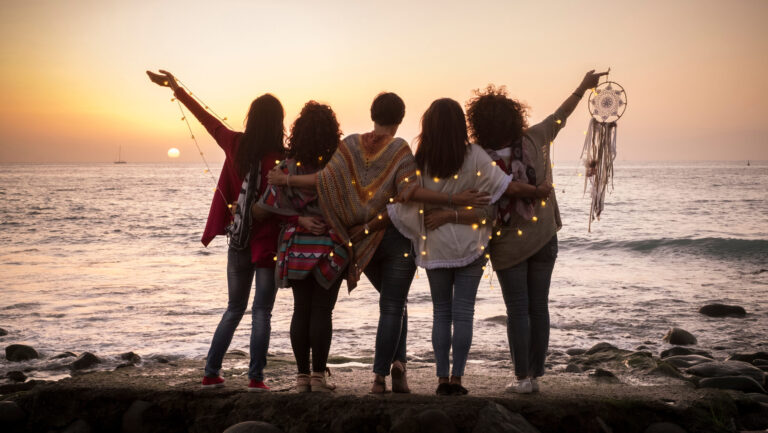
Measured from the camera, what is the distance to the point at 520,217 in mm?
4230

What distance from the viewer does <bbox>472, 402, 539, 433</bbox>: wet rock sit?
3.64 metres

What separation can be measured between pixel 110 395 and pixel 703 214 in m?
30.6

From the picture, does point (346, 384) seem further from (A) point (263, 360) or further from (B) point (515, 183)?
(B) point (515, 183)

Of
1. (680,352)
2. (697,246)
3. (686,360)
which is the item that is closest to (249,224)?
(686,360)

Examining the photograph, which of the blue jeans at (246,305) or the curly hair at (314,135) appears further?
the blue jeans at (246,305)

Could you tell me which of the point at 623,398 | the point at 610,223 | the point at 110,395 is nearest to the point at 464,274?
the point at 623,398

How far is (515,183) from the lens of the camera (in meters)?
4.11

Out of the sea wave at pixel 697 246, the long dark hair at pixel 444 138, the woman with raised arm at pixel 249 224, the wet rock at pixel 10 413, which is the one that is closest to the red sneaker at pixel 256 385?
the woman with raised arm at pixel 249 224

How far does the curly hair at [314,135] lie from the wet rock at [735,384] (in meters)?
3.77

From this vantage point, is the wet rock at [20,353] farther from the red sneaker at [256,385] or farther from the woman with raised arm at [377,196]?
the woman with raised arm at [377,196]

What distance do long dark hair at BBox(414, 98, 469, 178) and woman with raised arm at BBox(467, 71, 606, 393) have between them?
0.86 ft

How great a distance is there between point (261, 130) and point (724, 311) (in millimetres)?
8649

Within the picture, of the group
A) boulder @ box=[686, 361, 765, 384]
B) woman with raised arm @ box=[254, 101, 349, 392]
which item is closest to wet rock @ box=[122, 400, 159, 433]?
woman with raised arm @ box=[254, 101, 349, 392]

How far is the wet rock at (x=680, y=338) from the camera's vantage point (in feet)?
28.2
